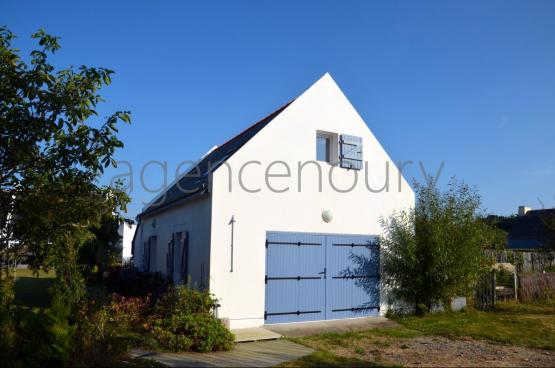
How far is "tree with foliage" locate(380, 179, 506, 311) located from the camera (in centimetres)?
1270

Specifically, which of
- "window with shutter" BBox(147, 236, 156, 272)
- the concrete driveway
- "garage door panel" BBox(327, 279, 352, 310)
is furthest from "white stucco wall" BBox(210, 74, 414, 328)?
"window with shutter" BBox(147, 236, 156, 272)

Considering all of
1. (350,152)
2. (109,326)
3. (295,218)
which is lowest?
(109,326)

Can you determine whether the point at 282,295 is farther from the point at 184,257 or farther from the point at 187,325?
the point at 187,325

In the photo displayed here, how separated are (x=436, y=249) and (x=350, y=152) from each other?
3.56 metres

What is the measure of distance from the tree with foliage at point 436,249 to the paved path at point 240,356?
4.95 metres

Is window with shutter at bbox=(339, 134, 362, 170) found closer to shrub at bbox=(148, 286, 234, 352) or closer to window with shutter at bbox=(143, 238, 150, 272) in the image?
shrub at bbox=(148, 286, 234, 352)

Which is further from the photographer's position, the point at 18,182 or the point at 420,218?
the point at 420,218

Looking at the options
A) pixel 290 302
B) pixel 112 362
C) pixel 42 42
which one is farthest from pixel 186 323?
pixel 42 42

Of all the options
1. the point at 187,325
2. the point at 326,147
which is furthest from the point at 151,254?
the point at 187,325

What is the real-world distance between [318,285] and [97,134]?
6.80 m

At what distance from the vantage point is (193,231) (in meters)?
11.5

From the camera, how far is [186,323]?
882cm

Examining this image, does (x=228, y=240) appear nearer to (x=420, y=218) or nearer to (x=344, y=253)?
(x=344, y=253)

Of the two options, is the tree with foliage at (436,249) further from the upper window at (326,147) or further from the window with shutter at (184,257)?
the window with shutter at (184,257)
